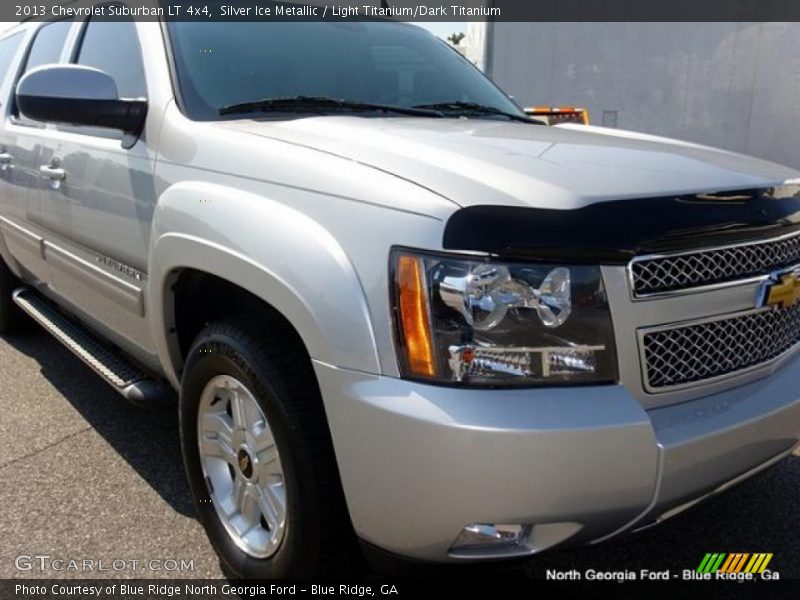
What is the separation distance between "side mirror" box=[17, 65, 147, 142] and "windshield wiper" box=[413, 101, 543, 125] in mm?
1098

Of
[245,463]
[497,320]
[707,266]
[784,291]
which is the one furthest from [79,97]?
[784,291]

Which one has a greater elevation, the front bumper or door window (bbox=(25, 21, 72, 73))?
door window (bbox=(25, 21, 72, 73))

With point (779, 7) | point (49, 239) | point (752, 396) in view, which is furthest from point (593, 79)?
point (752, 396)

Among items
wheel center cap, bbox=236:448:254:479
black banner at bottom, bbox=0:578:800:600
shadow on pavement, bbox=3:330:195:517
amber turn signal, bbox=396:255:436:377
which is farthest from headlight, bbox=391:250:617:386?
shadow on pavement, bbox=3:330:195:517

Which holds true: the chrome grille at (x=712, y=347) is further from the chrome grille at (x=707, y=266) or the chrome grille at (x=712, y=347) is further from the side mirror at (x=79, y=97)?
the side mirror at (x=79, y=97)

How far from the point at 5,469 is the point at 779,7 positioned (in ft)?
32.6

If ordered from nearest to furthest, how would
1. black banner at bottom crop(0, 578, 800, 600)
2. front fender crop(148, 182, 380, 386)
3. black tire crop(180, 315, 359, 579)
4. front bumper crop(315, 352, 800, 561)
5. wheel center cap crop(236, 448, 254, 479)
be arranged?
front bumper crop(315, 352, 800, 561)
front fender crop(148, 182, 380, 386)
black tire crop(180, 315, 359, 579)
wheel center cap crop(236, 448, 254, 479)
black banner at bottom crop(0, 578, 800, 600)

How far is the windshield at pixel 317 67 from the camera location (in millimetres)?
2545

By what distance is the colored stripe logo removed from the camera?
7.74ft

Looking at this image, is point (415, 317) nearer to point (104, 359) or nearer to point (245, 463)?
point (245, 463)

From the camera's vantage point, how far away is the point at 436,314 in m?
1.58

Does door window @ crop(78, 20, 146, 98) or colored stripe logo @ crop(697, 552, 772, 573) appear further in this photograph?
door window @ crop(78, 20, 146, 98)

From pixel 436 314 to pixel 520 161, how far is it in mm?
540

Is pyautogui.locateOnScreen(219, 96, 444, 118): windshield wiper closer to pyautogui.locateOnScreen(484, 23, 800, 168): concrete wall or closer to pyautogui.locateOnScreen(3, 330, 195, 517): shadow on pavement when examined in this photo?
pyautogui.locateOnScreen(3, 330, 195, 517): shadow on pavement
